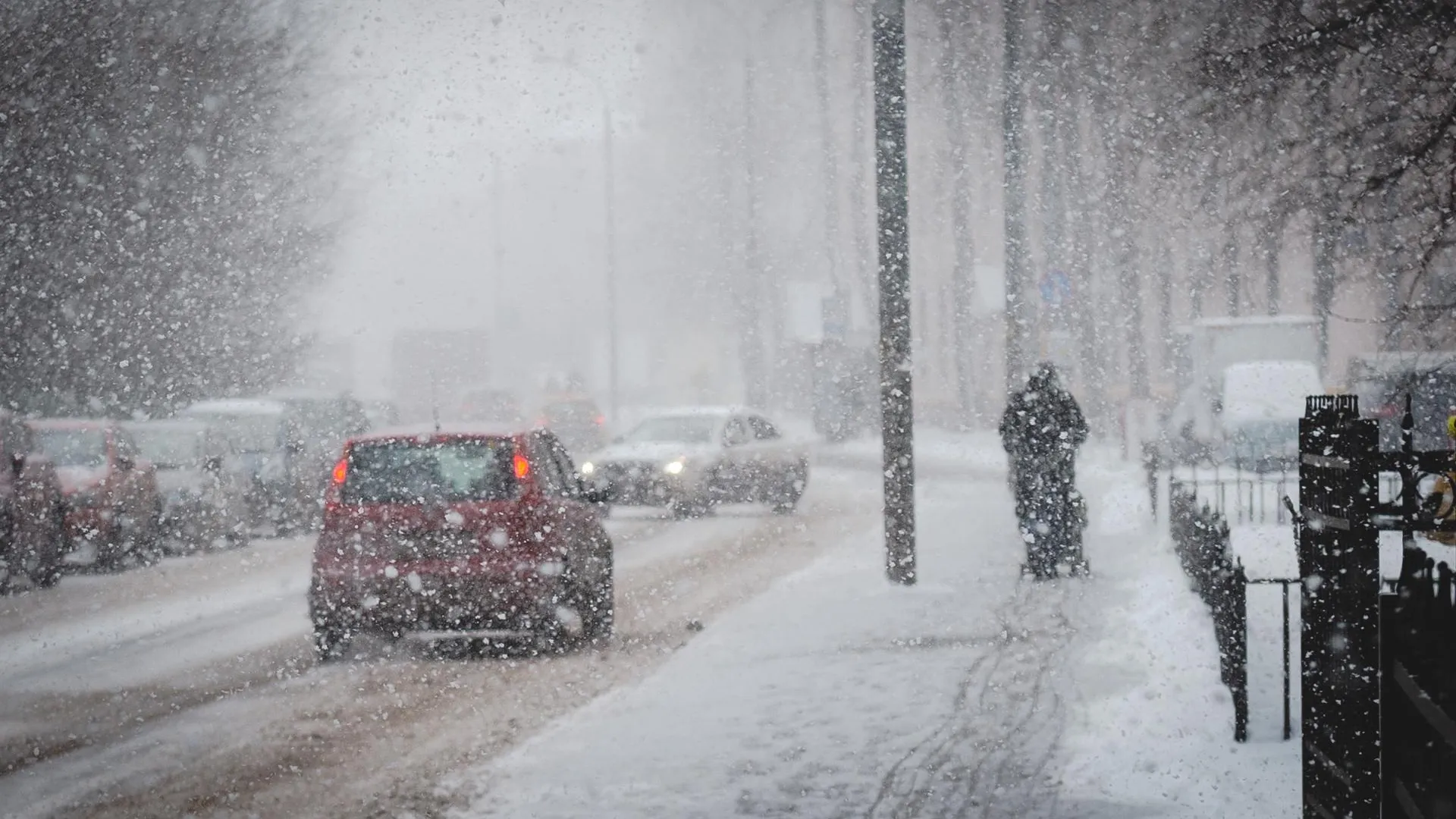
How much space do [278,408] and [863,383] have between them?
24119mm

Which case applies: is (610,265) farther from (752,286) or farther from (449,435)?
(449,435)

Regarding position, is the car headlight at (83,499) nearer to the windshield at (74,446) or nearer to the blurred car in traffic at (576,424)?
the windshield at (74,446)

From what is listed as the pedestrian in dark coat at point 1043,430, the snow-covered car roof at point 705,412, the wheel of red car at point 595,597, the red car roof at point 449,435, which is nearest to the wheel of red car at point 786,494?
the snow-covered car roof at point 705,412

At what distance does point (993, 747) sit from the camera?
784 centimetres

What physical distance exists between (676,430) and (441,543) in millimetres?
15385

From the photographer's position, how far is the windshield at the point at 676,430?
26.3 m

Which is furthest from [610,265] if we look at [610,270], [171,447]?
[171,447]

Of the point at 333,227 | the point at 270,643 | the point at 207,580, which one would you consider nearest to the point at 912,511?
the point at 270,643

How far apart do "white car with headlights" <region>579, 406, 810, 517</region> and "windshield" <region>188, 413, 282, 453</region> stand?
460 cm

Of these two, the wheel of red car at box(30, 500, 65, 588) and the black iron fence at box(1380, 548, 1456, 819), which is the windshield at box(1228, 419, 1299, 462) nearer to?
the wheel of red car at box(30, 500, 65, 588)

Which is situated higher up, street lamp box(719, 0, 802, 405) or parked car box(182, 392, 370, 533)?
street lamp box(719, 0, 802, 405)

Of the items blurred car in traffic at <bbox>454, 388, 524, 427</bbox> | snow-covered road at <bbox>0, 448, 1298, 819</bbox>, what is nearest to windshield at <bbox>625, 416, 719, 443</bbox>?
snow-covered road at <bbox>0, 448, 1298, 819</bbox>

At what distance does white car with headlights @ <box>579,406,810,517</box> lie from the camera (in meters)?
25.5

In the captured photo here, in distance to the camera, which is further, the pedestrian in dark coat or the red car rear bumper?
the pedestrian in dark coat
